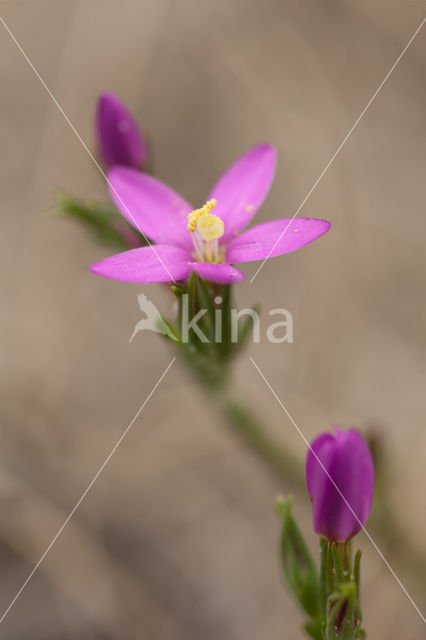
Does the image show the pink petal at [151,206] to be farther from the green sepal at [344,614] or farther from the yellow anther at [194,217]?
the green sepal at [344,614]

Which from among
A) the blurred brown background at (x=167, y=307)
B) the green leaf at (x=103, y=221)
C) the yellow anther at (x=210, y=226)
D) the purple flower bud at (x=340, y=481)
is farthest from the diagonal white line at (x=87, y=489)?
the purple flower bud at (x=340, y=481)

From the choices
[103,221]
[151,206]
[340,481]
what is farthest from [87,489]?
[340,481]

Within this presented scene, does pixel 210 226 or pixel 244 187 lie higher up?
pixel 244 187

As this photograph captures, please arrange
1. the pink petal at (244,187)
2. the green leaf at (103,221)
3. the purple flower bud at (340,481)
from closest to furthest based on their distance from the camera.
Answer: the purple flower bud at (340,481)
the pink petal at (244,187)
the green leaf at (103,221)

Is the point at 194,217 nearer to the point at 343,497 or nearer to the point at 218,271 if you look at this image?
the point at 218,271

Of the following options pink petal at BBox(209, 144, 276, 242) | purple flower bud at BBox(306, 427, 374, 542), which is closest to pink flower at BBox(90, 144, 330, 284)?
pink petal at BBox(209, 144, 276, 242)

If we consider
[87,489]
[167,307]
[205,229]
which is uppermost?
[205,229]
